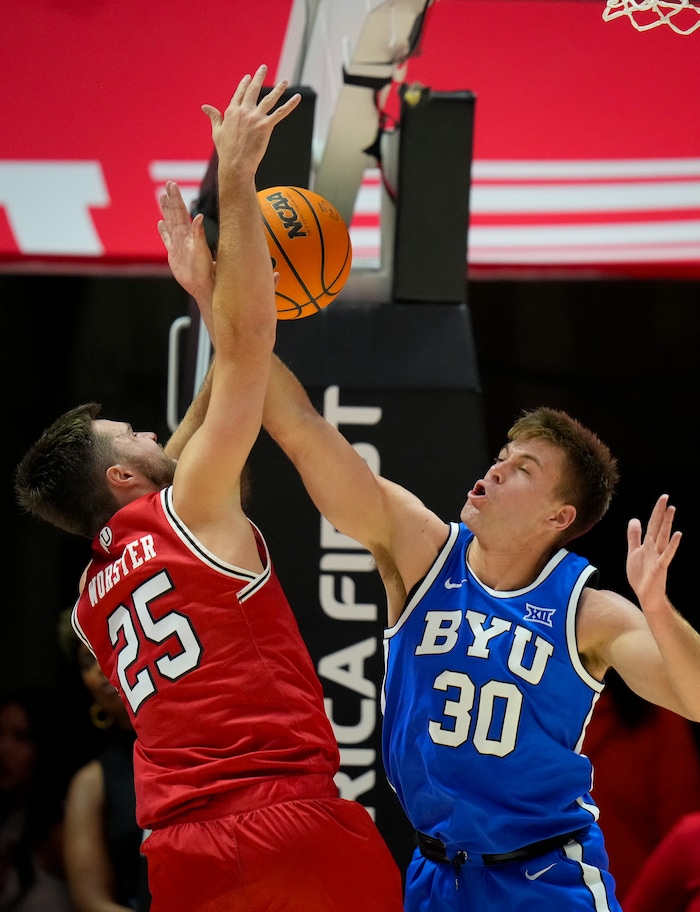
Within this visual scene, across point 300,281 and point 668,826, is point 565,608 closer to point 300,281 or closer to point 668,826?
point 300,281

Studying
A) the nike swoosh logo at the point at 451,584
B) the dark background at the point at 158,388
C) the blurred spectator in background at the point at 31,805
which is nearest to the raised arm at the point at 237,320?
the nike swoosh logo at the point at 451,584

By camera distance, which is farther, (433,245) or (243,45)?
(243,45)

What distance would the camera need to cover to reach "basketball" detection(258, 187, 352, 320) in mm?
3445

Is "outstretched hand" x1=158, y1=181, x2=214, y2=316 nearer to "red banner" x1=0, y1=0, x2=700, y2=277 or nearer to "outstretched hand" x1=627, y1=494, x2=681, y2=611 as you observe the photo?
"outstretched hand" x1=627, y1=494, x2=681, y2=611

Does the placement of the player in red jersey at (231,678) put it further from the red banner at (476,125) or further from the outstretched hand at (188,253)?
the red banner at (476,125)

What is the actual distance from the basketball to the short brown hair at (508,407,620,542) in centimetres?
76

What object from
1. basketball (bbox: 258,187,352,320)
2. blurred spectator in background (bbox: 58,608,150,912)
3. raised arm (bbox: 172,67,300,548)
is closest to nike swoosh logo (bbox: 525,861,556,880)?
raised arm (bbox: 172,67,300,548)

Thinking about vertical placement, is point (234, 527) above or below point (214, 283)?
below

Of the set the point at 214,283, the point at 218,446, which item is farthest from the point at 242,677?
the point at 214,283

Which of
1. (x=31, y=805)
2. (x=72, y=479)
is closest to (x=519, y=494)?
(x=72, y=479)

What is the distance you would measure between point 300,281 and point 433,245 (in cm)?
128

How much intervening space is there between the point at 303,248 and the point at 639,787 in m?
2.86

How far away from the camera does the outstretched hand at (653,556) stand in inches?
119

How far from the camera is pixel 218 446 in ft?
9.34
